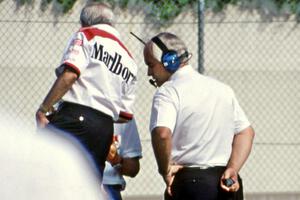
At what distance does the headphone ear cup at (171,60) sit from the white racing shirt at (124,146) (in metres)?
0.90

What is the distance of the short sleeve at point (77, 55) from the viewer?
5129 millimetres

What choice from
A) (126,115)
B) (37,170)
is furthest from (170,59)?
(37,170)

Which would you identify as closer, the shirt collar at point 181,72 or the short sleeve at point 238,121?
the shirt collar at point 181,72

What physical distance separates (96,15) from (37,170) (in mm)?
3036

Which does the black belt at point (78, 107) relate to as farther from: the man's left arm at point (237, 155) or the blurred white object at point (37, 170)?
the blurred white object at point (37, 170)

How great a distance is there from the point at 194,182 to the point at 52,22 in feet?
17.2

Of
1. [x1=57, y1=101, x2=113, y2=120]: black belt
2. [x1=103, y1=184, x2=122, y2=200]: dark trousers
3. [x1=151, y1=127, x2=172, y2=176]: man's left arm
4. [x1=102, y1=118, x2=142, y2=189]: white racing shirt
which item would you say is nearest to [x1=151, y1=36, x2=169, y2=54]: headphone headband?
[x1=151, y1=127, x2=172, y2=176]: man's left arm

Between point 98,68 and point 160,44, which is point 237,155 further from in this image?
point 98,68

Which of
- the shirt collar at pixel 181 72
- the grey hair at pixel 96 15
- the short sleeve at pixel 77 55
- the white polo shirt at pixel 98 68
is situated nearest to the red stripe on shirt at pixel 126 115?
the white polo shirt at pixel 98 68

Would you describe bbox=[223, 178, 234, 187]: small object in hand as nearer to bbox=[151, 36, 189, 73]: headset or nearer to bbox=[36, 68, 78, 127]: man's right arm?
bbox=[151, 36, 189, 73]: headset

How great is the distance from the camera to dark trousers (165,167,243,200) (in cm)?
454

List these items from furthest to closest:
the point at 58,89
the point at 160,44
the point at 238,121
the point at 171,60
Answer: the point at 58,89
the point at 238,121
the point at 160,44
the point at 171,60

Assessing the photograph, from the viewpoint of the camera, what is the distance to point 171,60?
4547 mm

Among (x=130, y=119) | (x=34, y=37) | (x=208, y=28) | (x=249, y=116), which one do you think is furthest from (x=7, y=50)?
(x=130, y=119)
